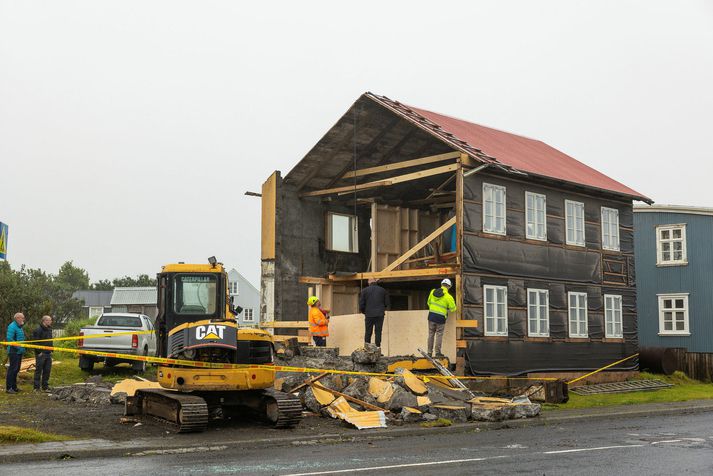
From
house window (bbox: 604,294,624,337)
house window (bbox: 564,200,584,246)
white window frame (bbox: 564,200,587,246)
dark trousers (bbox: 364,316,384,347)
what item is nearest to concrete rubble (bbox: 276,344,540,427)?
dark trousers (bbox: 364,316,384,347)

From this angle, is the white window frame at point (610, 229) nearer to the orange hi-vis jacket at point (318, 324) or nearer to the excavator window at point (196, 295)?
the orange hi-vis jacket at point (318, 324)

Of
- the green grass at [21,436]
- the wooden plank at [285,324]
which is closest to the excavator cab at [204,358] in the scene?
the green grass at [21,436]

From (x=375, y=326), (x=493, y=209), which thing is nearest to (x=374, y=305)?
(x=375, y=326)

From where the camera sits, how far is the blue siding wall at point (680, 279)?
33969 millimetres

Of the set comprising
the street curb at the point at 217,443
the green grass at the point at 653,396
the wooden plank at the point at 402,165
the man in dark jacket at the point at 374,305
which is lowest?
the green grass at the point at 653,396

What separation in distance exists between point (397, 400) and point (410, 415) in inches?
26.4

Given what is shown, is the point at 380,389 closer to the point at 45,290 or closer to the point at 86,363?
the point at 86,363

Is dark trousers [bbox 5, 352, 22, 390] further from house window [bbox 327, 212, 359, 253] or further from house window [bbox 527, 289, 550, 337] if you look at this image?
house window [bbox 527, 289, 550, 337]

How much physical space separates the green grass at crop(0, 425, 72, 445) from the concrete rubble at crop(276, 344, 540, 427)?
5.63 meters

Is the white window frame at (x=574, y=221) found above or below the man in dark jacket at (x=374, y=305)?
above

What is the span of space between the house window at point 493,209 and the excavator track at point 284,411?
1066 centimetres

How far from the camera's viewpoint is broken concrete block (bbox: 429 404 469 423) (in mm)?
16953

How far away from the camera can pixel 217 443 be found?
519 inches

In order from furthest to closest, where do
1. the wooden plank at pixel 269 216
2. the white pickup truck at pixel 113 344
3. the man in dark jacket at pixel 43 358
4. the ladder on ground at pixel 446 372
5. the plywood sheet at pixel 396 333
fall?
the wooden plank at pixel 269 216 → the white pickup truck at pixel 113 344 → the plywood sheet at pixel 396 333 → the man in dark jacket at pixel 43 358 → the ladder on ground at pixel 446 372
